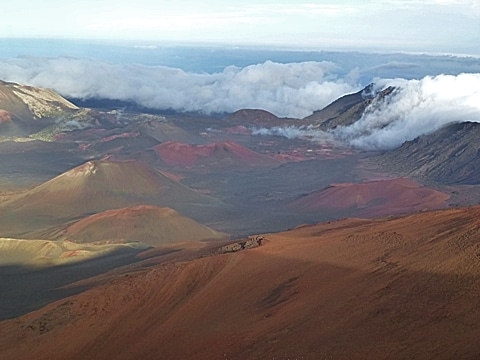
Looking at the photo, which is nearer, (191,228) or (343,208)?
(191,228)

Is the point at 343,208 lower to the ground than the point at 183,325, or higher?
lower

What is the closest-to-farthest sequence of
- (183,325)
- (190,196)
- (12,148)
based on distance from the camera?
(183,325)
(190,196)
(12,148)

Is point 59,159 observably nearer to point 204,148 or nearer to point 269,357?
point 204,148

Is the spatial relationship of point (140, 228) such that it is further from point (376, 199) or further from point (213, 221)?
point (376, 199)

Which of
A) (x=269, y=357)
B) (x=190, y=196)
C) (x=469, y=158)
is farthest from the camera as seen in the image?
(x=469, y=158)

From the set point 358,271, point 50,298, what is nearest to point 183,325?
point 358,271

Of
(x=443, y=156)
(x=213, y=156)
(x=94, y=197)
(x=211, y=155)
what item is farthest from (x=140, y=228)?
(x=443, y=156)

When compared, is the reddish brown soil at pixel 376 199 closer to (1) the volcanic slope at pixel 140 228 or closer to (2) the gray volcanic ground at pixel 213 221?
(2) the gray volcanic ground at pixel 213 221
